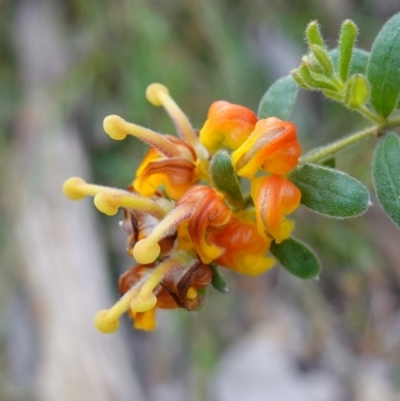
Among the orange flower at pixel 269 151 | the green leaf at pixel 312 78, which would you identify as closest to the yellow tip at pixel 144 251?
the orange flower at pixel 269 151

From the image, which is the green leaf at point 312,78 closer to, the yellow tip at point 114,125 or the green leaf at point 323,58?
the green leaf at point 323,58

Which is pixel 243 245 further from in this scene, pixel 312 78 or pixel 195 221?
pixel 312 78

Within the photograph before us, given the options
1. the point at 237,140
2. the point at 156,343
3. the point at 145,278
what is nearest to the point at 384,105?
the point at 237,140

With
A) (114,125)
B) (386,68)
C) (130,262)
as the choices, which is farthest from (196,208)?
(130,262)

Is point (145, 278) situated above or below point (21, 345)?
above

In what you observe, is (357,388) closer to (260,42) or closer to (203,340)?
(203,340)

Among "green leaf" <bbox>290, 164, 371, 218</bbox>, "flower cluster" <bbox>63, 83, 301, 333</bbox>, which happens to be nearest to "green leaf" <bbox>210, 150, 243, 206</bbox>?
"flower cluster" <bbox>63, 83, 301, 333</bbox>
